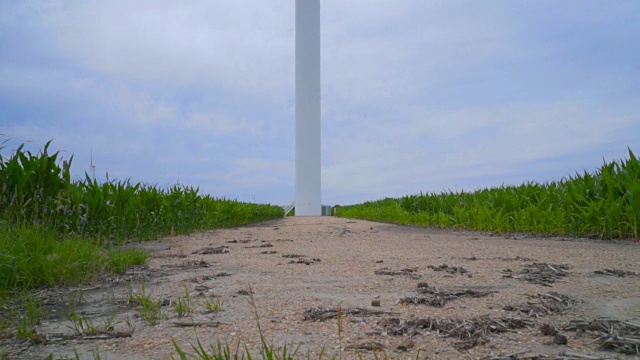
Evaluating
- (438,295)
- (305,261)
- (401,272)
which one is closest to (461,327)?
(438,295)

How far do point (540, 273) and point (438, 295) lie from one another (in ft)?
3.43

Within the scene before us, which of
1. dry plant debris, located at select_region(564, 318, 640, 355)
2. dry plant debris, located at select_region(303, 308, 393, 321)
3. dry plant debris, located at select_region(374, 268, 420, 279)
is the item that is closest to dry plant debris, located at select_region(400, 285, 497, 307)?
dry plant debris, located at select_region(303, 308, 393, 321)

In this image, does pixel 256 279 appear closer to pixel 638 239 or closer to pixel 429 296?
pixel 429 296

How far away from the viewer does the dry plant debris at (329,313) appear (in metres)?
1.83

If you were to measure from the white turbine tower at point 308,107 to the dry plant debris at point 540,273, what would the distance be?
18135mm

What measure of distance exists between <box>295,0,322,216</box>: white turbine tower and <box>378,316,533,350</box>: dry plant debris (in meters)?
19.5

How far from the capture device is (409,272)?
3.03 m

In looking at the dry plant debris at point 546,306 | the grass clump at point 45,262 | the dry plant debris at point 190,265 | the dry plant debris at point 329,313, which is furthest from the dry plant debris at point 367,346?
the dry plant debris at point 190,265

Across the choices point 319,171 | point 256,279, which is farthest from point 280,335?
point 319,171

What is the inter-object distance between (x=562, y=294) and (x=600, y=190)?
14.7 feet

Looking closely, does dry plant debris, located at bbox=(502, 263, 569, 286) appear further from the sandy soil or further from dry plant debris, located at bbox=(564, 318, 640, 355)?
dry plant debris, located at bbox=(564, 318, 640, 355)

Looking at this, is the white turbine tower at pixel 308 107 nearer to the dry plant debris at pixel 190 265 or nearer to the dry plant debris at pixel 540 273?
the dry plant debris at pixel 190 265

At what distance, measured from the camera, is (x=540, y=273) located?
291 cm

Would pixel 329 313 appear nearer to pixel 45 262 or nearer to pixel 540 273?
pixel 540 273
